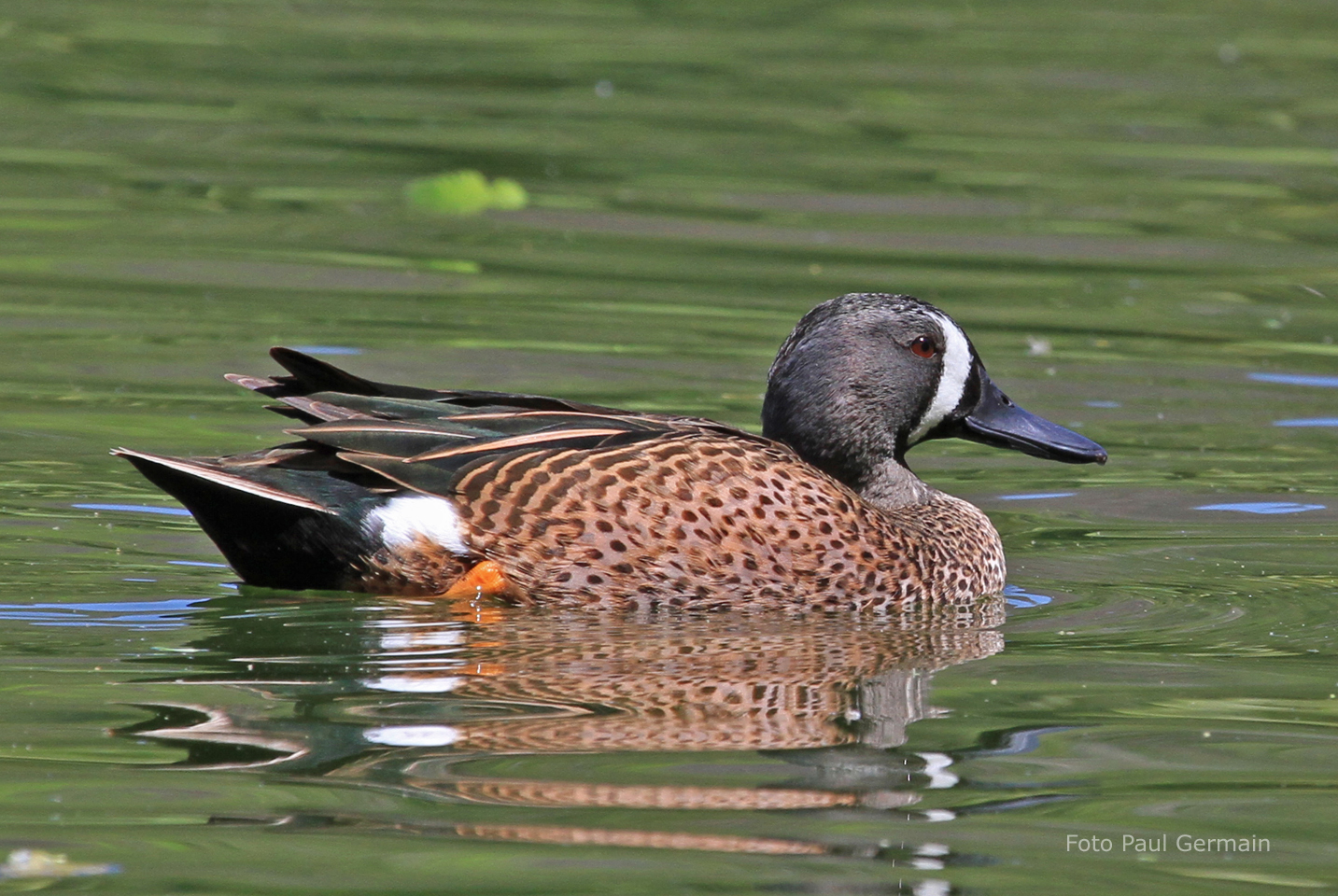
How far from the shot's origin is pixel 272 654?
597cm

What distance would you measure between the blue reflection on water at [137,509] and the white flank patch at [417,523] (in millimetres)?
1499

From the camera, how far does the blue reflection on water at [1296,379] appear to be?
10.1 meters

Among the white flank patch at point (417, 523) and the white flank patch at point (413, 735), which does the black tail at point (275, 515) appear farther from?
the white flank patch at point (413, 735)

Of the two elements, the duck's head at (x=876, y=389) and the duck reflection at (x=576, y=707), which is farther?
the duck's head at (x=876, y=389)

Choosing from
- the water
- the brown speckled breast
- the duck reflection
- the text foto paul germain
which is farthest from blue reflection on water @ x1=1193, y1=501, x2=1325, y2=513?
the text foto paul germain

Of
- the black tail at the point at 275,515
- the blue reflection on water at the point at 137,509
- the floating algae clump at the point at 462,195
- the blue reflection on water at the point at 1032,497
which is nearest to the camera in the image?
the black tail at the point at 275,515

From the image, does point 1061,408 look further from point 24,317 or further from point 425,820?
point 425,820

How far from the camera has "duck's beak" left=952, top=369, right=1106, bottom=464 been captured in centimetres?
757

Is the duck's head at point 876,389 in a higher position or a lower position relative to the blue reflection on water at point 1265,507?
higher

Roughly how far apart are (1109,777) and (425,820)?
156 centimetres

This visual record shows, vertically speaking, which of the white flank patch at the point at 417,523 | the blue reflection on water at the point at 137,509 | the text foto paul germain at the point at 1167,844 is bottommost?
the text foto paul germain at the point at 1167,844

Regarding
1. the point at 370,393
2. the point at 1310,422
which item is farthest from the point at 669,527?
the point at 1310,422

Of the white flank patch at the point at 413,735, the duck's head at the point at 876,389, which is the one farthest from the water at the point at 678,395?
the duck's head at the point at 876,389

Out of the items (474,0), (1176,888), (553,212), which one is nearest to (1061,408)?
(553,212)
